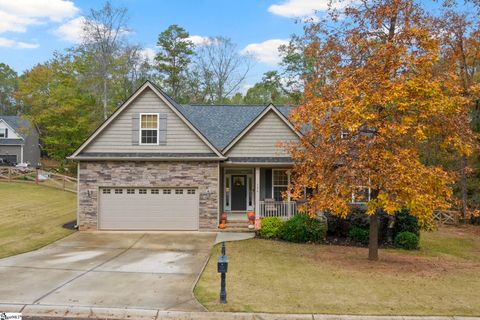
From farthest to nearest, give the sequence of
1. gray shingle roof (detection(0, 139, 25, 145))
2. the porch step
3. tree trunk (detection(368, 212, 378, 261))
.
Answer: gray shingle roof (detection(0, 139, 25, 145)) → the porch step → tree trunk (detection(368, 212, 378, 261))

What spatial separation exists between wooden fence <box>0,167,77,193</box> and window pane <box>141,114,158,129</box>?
17.8 m

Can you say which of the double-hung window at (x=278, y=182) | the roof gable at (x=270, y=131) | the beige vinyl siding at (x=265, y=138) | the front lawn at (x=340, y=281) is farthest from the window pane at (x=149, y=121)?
the front lawn at (x=340, y=281)

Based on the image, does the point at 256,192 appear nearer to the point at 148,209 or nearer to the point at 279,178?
the point at 279,178

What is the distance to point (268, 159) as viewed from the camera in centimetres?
2000

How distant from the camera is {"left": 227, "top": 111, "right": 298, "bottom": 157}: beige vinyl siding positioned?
2019 cm

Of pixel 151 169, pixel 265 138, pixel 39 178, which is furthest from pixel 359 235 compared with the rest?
pixel 39 178

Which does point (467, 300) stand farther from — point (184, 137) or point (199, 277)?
point (184, 137)

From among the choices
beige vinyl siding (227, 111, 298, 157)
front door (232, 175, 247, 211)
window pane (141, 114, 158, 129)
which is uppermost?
window pane (141, 114, 158, 129)

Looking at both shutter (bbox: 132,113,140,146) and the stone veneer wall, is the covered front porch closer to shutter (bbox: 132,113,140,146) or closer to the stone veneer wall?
the stone veneer wall

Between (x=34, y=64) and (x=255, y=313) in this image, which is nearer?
(x=255, y=313)

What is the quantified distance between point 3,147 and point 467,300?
2167 inches

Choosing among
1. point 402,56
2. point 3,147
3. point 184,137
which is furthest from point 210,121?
point 3,147

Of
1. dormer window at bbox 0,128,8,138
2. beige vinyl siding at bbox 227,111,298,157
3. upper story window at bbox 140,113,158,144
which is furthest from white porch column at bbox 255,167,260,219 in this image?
dormer window at bbox 0,128,8,138

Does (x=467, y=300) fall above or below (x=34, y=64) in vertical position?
below
